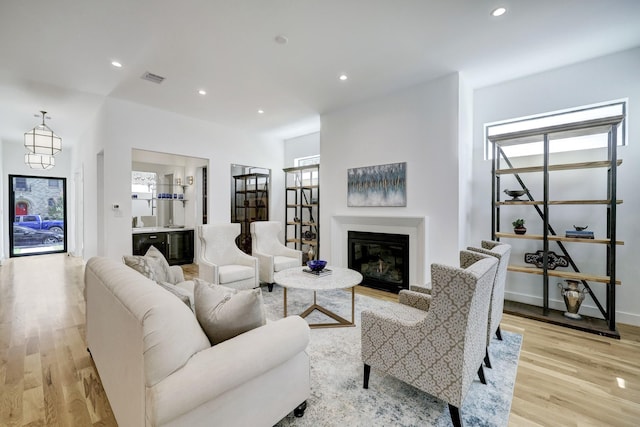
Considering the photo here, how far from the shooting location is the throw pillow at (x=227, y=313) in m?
1.36

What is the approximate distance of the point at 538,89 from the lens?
348cm

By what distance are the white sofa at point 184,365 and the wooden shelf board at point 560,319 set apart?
2941mm

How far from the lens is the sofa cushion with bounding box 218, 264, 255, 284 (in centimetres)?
348

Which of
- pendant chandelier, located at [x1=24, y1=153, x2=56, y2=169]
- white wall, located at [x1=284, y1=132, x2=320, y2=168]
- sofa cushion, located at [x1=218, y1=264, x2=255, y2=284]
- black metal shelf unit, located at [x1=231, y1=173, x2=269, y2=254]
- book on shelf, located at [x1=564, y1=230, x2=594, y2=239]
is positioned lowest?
sofa cushion, located at [x1=218, y1=264, x2=255, y2=284]

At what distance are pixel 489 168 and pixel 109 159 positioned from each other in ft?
18.5

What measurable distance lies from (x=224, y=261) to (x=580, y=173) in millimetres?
4694

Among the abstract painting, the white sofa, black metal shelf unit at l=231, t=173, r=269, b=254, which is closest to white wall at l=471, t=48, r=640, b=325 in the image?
the abstract painting

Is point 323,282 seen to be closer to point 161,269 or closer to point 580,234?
point 161,269

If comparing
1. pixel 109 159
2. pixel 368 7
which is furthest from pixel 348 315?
pixel 109 159

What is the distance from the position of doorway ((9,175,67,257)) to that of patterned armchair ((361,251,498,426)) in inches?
370

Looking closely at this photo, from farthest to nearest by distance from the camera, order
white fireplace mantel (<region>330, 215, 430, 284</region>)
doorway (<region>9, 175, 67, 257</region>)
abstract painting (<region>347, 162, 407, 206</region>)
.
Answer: doorway (<region>9, 175, 67, 257</region>) < abstract painting (<region>347, 162, 407, 206</region>) < white fireplace mantel (<region>330, 215, 430, 284</region>)

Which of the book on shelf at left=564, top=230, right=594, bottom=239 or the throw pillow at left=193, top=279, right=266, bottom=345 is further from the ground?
the book on shelf at left=564, top=230, right=594, bottom=239

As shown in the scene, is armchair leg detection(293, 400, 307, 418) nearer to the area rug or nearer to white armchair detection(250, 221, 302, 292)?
the area rug

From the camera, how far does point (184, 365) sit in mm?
1106
